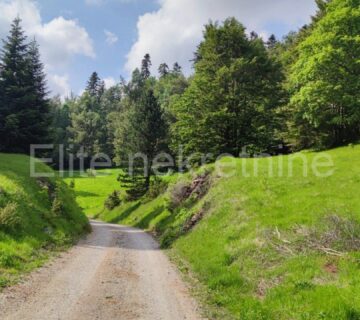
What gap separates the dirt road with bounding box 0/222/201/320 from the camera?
10.3 m

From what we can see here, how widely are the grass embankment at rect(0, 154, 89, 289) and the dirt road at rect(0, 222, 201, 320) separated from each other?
3.57 feet

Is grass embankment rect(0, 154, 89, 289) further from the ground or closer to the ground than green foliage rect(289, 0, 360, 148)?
closer to the ground

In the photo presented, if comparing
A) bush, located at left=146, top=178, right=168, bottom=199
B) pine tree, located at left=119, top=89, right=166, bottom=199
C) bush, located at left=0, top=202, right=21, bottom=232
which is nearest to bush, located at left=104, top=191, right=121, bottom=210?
pine tree, located at left=119, top=89, right=166, bottom=199

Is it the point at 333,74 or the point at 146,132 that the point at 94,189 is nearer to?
the point at 146,132

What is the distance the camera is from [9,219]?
63.1ft

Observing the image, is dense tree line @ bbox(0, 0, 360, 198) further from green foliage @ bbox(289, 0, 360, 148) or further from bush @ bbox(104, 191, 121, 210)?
bush @ bbox(104, 191, 121, 210)

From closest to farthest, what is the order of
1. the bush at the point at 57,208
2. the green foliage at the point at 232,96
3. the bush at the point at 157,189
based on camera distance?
the bush at the point at 57,208 → the green foliage at the point at 232,96 → the bush at the point at 157,189

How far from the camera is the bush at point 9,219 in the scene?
62.1 feet

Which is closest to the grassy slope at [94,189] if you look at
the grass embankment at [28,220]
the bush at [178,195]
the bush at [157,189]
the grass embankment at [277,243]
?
the bush at [157,189]

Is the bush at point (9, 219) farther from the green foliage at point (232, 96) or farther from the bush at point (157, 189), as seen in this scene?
the bush at point (157, 189)

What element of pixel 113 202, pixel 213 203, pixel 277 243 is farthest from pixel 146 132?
pixel 277 243

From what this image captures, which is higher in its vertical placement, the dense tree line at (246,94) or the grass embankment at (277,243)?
the dense tree line at (246,94)

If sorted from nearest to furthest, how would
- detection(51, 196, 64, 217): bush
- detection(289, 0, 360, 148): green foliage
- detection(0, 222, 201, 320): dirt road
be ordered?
detection(0, 222, 201, 320): dirt road
detection(51, 196, 64, 217): bush
detection(289, 0, 360, 148): green foliage

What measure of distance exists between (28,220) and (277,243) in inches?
538
